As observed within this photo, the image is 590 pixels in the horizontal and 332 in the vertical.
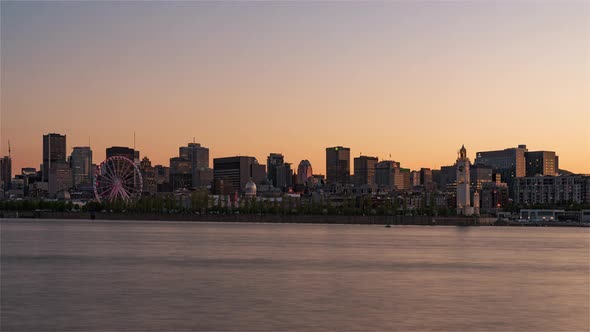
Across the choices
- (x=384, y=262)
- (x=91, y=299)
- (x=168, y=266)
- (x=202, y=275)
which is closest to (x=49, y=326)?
(x=91, y=299)

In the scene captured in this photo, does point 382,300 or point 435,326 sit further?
point 382,300

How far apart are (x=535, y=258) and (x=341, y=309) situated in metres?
51.6

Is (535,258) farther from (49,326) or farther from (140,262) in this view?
(49,326)

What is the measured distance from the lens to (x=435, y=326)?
36875 millimetres

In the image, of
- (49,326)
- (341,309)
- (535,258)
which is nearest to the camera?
(49,326)

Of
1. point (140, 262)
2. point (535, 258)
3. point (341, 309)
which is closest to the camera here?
point (341, 309)

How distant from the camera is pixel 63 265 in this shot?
6931cm

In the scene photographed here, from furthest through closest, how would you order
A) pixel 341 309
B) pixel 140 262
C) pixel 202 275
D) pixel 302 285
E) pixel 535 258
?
pixel 535 258, pixel 140 262, pixel 202 275, pixel 302 285, pixel 341 309

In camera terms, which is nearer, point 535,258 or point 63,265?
point 63,265

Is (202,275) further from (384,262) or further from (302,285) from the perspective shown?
(384,262)

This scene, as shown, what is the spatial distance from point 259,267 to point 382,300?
24.3 metres

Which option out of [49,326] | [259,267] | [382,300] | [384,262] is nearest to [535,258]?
[384,262]

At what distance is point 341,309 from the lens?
42188mm

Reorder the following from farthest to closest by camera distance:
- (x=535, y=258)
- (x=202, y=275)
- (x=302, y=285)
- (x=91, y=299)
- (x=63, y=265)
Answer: (x=535, y=258) → (x=63, y=265) → (x=202, y=275) → (x=302, y=285) → (x=91, y=299)
